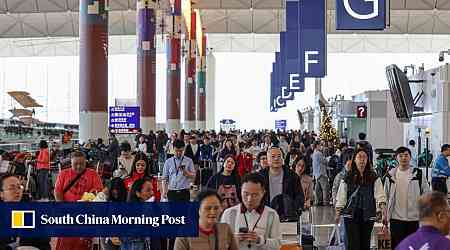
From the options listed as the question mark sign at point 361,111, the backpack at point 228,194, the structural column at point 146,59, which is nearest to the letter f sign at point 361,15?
the backpack at point 228,194

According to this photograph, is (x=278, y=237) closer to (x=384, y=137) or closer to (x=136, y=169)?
(x=136, y=169)

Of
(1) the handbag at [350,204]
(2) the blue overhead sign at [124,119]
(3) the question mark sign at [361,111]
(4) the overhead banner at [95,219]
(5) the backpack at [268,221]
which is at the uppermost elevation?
(3) the question mark sign at [361,111]

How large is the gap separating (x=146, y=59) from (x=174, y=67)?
902 cm

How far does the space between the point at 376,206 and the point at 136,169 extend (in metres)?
2.72

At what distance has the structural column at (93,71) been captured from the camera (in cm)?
2066

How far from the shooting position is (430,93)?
702 inches

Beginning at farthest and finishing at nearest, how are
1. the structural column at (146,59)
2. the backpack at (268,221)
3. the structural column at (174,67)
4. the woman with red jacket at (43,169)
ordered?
the structural column at (174,67), the structural column at (146,59), the woman with red jacket at (43,169), the backpack at (268,221)

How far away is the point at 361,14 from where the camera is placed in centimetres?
1155

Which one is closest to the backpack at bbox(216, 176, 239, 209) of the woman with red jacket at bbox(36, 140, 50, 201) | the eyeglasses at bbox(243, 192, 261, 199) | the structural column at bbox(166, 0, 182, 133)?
the eyeglasses at bbox(243, 192, 261, 199)

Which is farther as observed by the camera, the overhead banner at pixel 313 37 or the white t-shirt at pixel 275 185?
the overhead banner at pixel 313 37

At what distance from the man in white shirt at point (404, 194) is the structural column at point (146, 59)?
19.5 metres

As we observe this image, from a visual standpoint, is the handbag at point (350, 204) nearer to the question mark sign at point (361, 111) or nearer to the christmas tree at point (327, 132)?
the christmas tree at point (327, 132)

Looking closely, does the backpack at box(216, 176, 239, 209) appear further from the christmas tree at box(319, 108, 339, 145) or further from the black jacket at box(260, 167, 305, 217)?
the christmas tree at box(319, 108, 339, 145)

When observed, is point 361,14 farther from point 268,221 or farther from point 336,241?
point 268,221
